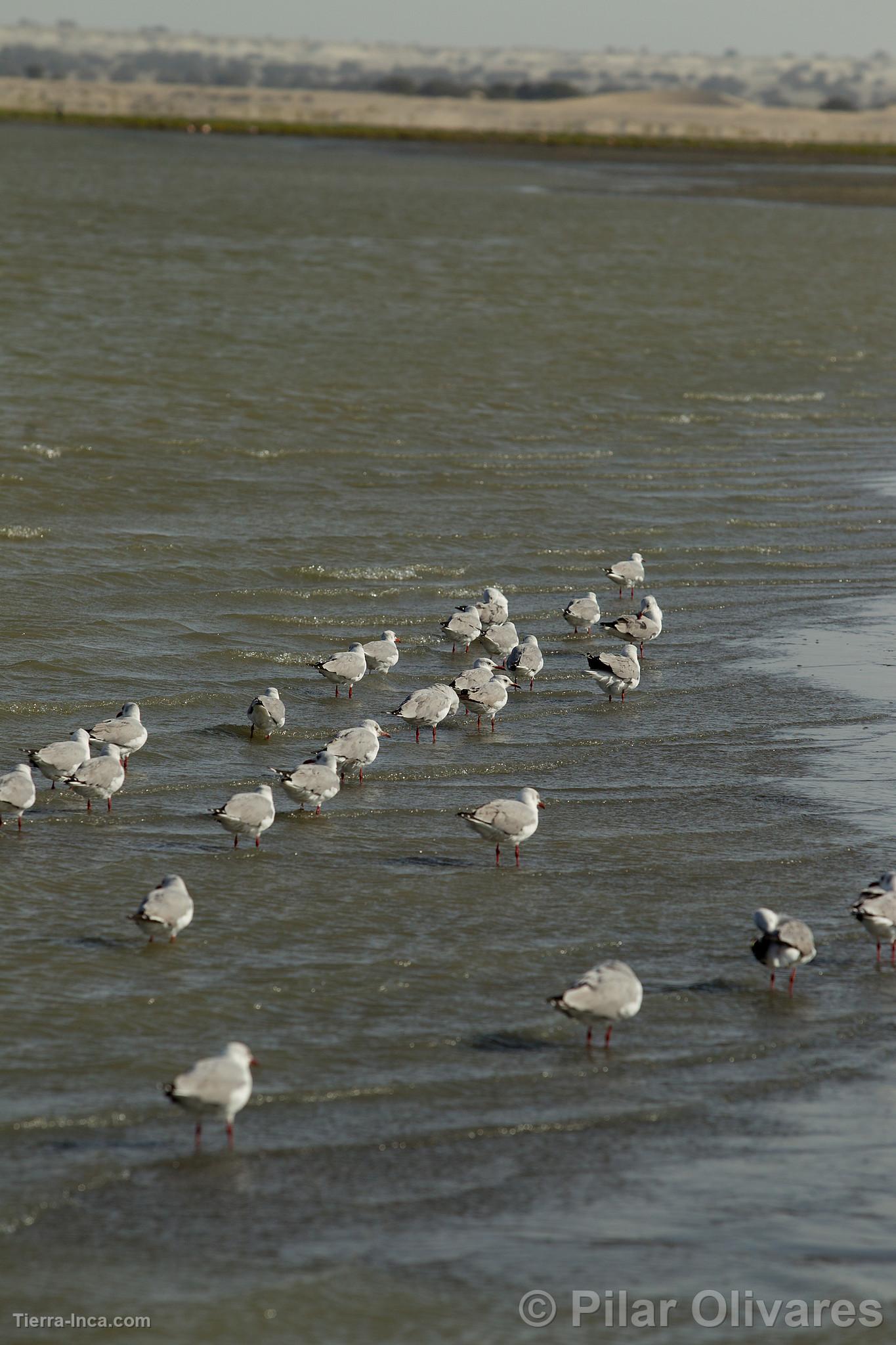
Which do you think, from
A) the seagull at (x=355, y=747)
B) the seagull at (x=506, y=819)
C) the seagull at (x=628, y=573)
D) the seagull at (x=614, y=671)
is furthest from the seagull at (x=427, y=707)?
the seagull at (x=628, y=573)

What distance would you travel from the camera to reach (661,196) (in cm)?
8150

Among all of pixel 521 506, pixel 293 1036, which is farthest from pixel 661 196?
pixel 293 1036

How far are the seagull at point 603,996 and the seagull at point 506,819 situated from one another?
2.55 m

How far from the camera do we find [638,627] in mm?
17859

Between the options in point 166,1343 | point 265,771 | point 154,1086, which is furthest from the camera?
point 265,771

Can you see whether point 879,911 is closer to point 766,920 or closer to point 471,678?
point 766,920

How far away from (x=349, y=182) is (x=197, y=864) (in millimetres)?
72504

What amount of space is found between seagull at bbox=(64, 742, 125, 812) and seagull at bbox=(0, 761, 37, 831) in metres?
0.34

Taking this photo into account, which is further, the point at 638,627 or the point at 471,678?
the point at 638,627

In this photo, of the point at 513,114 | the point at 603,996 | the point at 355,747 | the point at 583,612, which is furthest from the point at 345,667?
the point at 513,114

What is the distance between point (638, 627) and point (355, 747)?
16.1 feet

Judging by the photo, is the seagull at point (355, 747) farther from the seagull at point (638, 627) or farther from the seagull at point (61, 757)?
the seagull at point (638, 627)

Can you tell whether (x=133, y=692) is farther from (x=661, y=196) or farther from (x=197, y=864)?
(x=661, y=196)

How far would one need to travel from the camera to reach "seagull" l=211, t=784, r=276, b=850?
40.2ft
